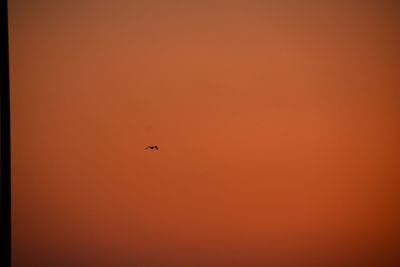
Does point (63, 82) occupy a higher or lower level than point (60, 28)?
lower

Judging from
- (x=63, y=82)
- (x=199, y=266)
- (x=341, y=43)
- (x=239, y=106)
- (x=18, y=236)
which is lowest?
(x=199, y=266)

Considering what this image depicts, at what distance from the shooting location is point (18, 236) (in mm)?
2129

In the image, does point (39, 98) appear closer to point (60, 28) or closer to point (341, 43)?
point (60, 28)

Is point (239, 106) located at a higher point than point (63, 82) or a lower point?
lower

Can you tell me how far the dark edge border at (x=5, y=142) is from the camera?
6.51 feet

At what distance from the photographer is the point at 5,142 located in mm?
2000

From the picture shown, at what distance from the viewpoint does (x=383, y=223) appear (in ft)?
6.97

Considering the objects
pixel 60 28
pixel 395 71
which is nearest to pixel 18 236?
pixel 60 28

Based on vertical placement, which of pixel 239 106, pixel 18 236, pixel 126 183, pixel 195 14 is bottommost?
pixel 18 236

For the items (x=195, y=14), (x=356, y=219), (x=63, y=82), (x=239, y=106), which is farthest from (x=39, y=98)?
(x=356, y=219)

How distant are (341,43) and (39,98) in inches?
84.7

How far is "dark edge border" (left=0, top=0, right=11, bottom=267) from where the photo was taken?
78.1 inches

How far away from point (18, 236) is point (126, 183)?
862mm

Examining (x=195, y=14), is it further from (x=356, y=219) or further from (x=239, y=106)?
(x=356, y=219)
